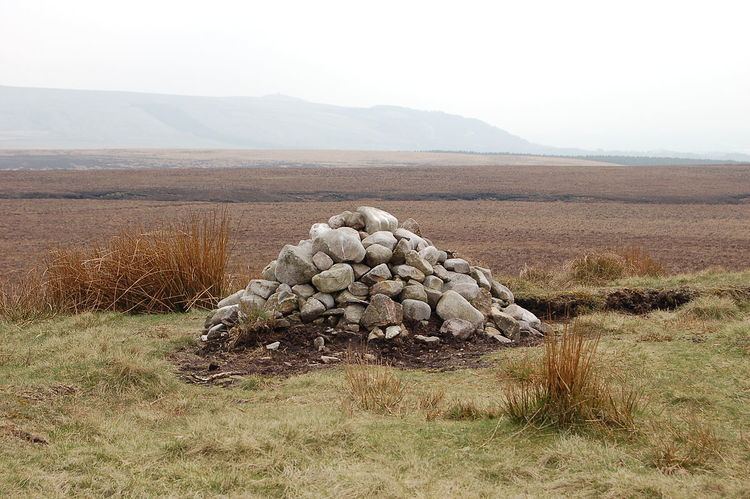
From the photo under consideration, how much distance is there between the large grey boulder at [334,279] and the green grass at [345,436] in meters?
1.55

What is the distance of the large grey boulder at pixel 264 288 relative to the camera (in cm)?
905

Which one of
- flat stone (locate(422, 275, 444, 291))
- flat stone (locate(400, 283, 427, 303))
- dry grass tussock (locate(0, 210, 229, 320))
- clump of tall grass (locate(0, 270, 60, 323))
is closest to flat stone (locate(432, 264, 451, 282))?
flat stone (locate(422, 275, 444, 291))

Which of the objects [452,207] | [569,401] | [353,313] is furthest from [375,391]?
[452,207]

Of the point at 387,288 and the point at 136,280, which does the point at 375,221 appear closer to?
the point at 387,288

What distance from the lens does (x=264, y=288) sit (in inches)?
359

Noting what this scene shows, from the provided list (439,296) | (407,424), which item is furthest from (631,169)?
(407,424)

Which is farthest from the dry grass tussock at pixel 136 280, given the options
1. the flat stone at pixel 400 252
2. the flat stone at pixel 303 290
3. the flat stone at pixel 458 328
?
the flat stone at pixel 458 328

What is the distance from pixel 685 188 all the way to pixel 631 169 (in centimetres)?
1418

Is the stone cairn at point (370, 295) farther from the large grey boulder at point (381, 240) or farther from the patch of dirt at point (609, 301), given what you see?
the patch of dirt at point (609, 301)

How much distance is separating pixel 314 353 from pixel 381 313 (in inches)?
35.4

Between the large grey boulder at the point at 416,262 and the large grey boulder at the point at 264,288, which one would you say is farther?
the large grey boulder at the point at 416,262

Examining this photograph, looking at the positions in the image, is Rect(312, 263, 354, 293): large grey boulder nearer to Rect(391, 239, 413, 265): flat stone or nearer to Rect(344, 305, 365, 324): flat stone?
Rect(344, 305, 365, 324): flat stone

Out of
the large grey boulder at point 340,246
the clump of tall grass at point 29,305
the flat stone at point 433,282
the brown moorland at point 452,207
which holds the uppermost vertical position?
the large grey boulder at point 340,246

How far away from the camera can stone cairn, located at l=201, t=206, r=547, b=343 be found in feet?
28.1
